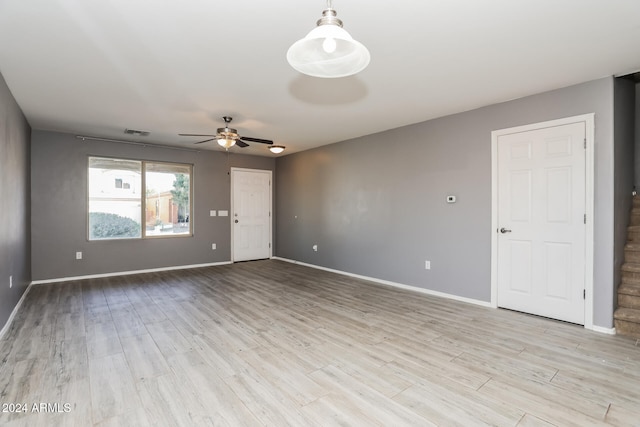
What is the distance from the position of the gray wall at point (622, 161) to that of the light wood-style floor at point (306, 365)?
1005mm

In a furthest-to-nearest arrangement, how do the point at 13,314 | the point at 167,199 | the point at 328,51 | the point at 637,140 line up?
the point at 167,199 → the point at 637,140 → the point at 13,314 → the point at 328,51

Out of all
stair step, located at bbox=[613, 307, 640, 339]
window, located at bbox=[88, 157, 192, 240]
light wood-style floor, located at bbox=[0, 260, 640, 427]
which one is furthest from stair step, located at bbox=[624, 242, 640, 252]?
window, located at bbox=[88, 157, 192, 240]

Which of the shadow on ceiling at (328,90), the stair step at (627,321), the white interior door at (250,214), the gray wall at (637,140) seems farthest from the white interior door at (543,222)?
the white interior door at (250,214)

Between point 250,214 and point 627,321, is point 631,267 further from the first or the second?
point 250,214

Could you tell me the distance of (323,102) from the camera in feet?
12.8

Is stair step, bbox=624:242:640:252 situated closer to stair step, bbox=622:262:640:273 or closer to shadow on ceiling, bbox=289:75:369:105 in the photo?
stair step, bbox=622:262:640:273

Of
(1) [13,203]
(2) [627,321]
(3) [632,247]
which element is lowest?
(2) [627,321]

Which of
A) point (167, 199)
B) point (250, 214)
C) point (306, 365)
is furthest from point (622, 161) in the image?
point (167, 199)

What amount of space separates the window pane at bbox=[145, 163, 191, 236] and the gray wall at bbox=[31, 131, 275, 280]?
0.52 feet

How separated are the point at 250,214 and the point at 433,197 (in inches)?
180

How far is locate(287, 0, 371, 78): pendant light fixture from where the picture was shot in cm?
149

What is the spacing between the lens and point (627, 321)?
308 cm

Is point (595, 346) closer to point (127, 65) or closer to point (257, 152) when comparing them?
point (127, 65)

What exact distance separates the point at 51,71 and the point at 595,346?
5.76m
